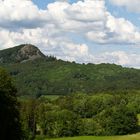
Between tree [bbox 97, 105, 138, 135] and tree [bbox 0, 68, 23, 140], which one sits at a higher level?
tree [bbox 0, 68, 23, 140]

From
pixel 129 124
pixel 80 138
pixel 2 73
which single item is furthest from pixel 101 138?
pixel 2 73

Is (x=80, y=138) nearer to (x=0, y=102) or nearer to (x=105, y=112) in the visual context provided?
(x=105, y=112)

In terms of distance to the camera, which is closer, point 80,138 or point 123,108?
point 80,138

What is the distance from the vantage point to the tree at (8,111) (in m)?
54.1

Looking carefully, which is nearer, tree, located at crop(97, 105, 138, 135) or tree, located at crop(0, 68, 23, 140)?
tree, located at crop(0, 68, 23, 140)

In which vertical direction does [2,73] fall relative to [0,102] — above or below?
above

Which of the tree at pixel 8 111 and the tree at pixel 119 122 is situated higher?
the tree at pixel 8 111

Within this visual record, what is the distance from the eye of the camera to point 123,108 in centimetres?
16638

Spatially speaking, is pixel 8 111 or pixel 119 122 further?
pixel 119 122

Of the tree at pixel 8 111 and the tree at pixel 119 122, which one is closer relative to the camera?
the tree at pixel 8 111

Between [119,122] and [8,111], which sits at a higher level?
[8,111]

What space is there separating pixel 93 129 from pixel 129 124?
1308 cm

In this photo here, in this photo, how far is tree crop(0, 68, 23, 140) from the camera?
2128 inches

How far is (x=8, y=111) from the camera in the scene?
55219 mm
